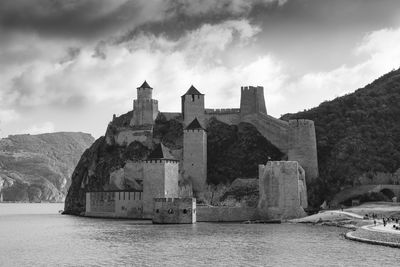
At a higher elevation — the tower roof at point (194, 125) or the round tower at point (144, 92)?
the round tower at point (144, 92)

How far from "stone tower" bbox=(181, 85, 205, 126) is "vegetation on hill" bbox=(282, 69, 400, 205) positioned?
15.7m

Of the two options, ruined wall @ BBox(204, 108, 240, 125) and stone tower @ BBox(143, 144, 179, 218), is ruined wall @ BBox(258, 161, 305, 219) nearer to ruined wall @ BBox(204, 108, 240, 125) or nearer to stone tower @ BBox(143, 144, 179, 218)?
stone tower @ BBox(143, 144, 179, 218)

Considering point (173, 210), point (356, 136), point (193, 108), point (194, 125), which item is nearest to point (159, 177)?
point (173, 210)

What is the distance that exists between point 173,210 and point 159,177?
6421 mm

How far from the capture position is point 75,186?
87750 millimetres

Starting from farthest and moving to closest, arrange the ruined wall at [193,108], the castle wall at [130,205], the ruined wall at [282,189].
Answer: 1. the ruined wall at [193,108]
2. the castle wall at [130,205]
3. the ruined wall at [282,189]

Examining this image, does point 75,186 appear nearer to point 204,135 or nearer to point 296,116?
point 204,135

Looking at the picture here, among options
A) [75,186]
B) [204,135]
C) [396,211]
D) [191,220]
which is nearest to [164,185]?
[191,220]

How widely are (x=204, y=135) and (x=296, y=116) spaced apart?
18.3 meters

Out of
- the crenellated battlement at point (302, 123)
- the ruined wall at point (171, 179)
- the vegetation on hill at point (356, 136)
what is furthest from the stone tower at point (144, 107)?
the vegetation on hill at point (356, 136)

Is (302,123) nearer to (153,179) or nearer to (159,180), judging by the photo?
(159,180)

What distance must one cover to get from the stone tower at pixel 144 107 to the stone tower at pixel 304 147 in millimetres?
20460

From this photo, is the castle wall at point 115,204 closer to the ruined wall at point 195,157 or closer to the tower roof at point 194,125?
the ruined wall at point 195,157

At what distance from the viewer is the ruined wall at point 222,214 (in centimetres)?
6262
